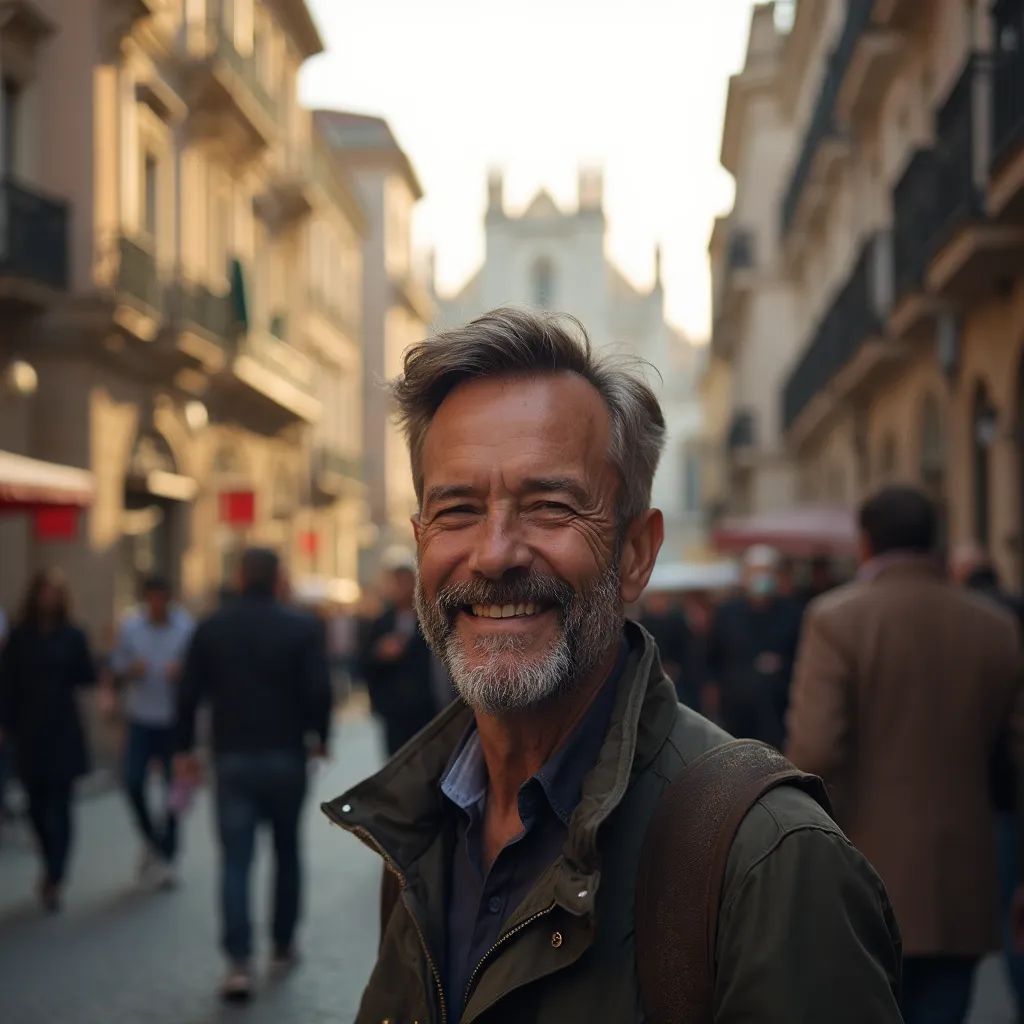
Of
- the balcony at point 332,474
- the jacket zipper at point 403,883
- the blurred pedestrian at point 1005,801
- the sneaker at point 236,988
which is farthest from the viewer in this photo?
the balcony at point 332,474

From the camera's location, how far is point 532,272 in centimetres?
9181

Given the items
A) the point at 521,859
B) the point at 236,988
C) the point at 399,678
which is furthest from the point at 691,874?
the point at 399,678

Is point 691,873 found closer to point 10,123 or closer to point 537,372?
point 537,372

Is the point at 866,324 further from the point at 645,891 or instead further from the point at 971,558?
the point at 645,891

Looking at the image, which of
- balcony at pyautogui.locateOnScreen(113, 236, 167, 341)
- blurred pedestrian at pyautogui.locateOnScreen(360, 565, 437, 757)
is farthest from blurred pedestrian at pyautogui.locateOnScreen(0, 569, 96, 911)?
balcony at pyautogui.locateOnScreen(113, 236, 167, 341)

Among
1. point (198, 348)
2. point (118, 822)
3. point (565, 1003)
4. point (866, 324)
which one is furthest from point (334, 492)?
point (565, 1003)

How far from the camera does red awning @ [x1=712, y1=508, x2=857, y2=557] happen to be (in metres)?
18.4

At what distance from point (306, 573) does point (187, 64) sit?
16.5 metres

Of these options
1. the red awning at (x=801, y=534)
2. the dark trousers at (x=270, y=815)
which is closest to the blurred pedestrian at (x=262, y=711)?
the dark trousers at (x=270, y=815)

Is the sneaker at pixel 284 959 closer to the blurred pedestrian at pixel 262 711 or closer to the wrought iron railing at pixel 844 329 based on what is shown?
the blurred pedestrian at pixel 262 711

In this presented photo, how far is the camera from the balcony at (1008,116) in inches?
459

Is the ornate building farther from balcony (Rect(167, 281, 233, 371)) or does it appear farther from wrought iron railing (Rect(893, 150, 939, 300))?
wrought iron railing (Rect(893, 150, 939, 300))

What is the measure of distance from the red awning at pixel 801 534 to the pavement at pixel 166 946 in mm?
7487

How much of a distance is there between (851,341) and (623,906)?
20806 mm
